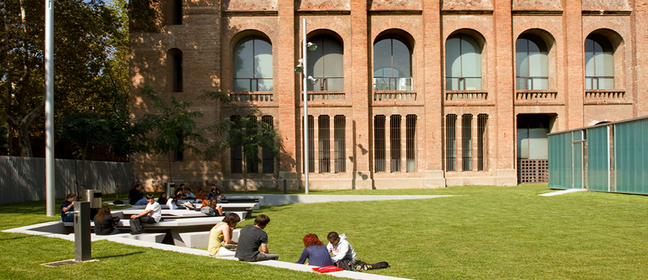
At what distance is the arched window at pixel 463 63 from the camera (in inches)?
1442

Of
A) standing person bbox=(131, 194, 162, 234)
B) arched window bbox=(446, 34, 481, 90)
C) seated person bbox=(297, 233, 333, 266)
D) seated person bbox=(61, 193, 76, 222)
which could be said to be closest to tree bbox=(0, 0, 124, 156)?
seated person bbox=(61, 193, 76, 222)

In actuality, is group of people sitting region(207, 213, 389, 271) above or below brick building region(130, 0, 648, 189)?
below

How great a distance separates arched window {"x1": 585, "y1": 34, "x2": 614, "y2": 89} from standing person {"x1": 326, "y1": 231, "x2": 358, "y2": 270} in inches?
1268

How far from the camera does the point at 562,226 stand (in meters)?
15.0

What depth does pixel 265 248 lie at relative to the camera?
10461 millimetres

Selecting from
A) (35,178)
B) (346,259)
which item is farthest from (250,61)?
(346,259)

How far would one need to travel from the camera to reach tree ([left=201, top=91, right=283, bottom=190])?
3136 cm

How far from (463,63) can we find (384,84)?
18.6 feet

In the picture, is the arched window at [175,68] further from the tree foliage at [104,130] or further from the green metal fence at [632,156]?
the green metal fence at [632,156]

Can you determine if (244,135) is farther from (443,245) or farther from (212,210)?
(443,245)

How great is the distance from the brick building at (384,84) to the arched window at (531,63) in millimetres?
919

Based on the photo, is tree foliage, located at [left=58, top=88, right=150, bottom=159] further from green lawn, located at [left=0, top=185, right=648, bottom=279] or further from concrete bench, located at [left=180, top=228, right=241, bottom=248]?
concrete bench, located at [left=180, top=228, right=241, bottom=248]

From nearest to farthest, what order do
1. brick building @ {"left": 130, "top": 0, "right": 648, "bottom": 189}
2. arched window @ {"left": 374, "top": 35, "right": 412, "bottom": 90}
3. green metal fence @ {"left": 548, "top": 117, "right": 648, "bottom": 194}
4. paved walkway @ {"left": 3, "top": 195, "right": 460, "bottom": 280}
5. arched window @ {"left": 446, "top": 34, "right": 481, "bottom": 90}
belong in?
1. paved walkway @ {"left": 3, "top": 195, "right": 460, "bottom": 280}
2. green metal fence @ {"left": 548, "top": 117, "right": 648, "bottom": 194}
3. brick building @ {"left": 130, "top": 0, "right": 648, "bottom": 189}
4. arched window @ {"left": 374, "top": 35, "right": 412, "bottom": 90}
5. arched window @ {"left": 446, "top": 34, "right": 481, "bottom": 90}

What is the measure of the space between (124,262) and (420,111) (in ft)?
91.4
